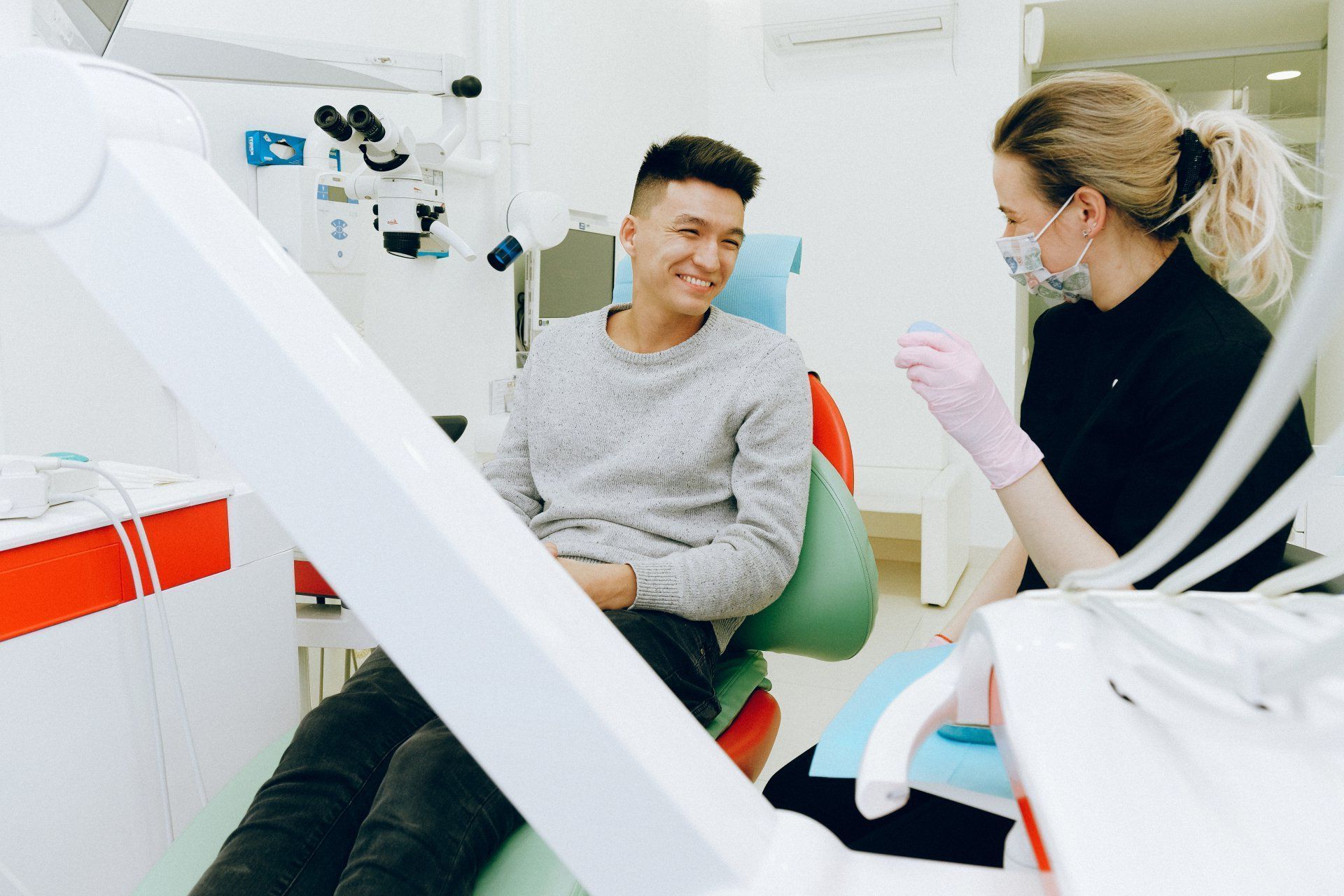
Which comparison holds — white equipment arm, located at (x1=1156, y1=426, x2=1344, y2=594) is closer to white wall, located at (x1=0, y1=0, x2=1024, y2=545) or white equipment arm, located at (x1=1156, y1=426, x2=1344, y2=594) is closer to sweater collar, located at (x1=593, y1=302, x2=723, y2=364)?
sweater collar, located at (x1=593, y1=302, x2=723, y2=364)

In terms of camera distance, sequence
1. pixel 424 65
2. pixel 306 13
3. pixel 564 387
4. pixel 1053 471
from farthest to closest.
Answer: pixel 306 13 < pixel 424 65 < pixel 564 387 < pixel 1053 471

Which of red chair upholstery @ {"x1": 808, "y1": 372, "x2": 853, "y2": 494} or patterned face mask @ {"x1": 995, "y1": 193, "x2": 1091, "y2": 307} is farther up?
patterned face mask @ {"x1": 995, "y1": 193, "x2": 1091, "y2": 307}

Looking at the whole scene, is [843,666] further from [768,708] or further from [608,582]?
[608,582]

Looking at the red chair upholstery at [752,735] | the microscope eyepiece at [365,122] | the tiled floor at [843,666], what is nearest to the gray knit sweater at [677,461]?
the red chair upholstery at [752,735]

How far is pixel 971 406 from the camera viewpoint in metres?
1.21

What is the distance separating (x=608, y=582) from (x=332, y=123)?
125 cm

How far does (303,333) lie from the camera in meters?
0.28

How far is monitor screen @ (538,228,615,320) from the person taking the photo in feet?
10.4

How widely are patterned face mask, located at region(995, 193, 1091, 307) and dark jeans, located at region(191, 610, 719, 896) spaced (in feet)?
3.33

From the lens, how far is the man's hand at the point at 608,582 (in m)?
1.20

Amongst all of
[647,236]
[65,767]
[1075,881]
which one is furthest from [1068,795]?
[647,236]

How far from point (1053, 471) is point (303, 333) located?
1234 mm

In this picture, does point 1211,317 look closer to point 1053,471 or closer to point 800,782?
point 1053,471

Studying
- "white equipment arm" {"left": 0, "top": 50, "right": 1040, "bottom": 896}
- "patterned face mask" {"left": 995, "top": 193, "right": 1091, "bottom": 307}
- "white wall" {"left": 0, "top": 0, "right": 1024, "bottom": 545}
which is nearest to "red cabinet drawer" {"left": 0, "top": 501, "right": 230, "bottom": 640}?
"white equipment arm" {"left": 0, "top": 50, "right": 1040, "bottom": 896}
